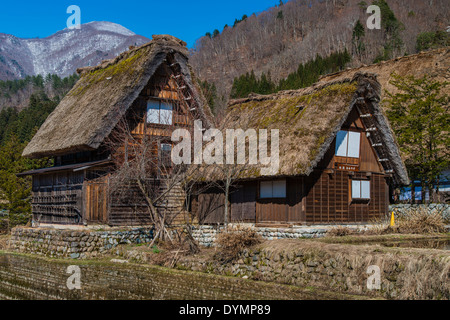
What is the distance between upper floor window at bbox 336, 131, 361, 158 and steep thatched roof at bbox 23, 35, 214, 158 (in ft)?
21.0

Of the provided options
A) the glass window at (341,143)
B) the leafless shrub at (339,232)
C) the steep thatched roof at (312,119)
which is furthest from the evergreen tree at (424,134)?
the leafless shrub at (339,232)

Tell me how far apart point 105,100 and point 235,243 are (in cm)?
1104

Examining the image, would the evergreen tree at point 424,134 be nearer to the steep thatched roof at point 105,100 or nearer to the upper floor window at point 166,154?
the steep thatched roof at point 105,100

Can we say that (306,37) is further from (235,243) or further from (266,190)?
(235,243)

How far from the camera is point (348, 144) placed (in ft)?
65.4

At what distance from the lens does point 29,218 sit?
84.4ft

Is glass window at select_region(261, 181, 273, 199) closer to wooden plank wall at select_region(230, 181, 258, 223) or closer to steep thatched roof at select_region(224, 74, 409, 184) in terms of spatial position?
wooden plank wall at select_region(230, 181, 258, 223)

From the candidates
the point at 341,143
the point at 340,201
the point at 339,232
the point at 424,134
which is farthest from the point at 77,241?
the point at 424,134

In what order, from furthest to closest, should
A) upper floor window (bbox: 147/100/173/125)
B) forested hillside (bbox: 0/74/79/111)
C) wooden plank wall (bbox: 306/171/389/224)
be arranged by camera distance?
1. forested hillside (bbox: 0/74/79/111)
2. upper floor window (bbox: 147/100/173/125)
3. wooden plank wall (bbox: 306/171/389/224)

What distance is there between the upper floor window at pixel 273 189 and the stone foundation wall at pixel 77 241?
484 cm

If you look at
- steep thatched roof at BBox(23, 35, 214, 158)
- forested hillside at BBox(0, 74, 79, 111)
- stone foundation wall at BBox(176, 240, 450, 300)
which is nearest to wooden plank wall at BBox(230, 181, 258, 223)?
steep thatched roof at BBox(23, 35, 214, 158)

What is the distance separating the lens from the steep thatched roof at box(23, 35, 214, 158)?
19.3 meters

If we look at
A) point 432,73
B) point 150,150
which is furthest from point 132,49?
point 432,73
